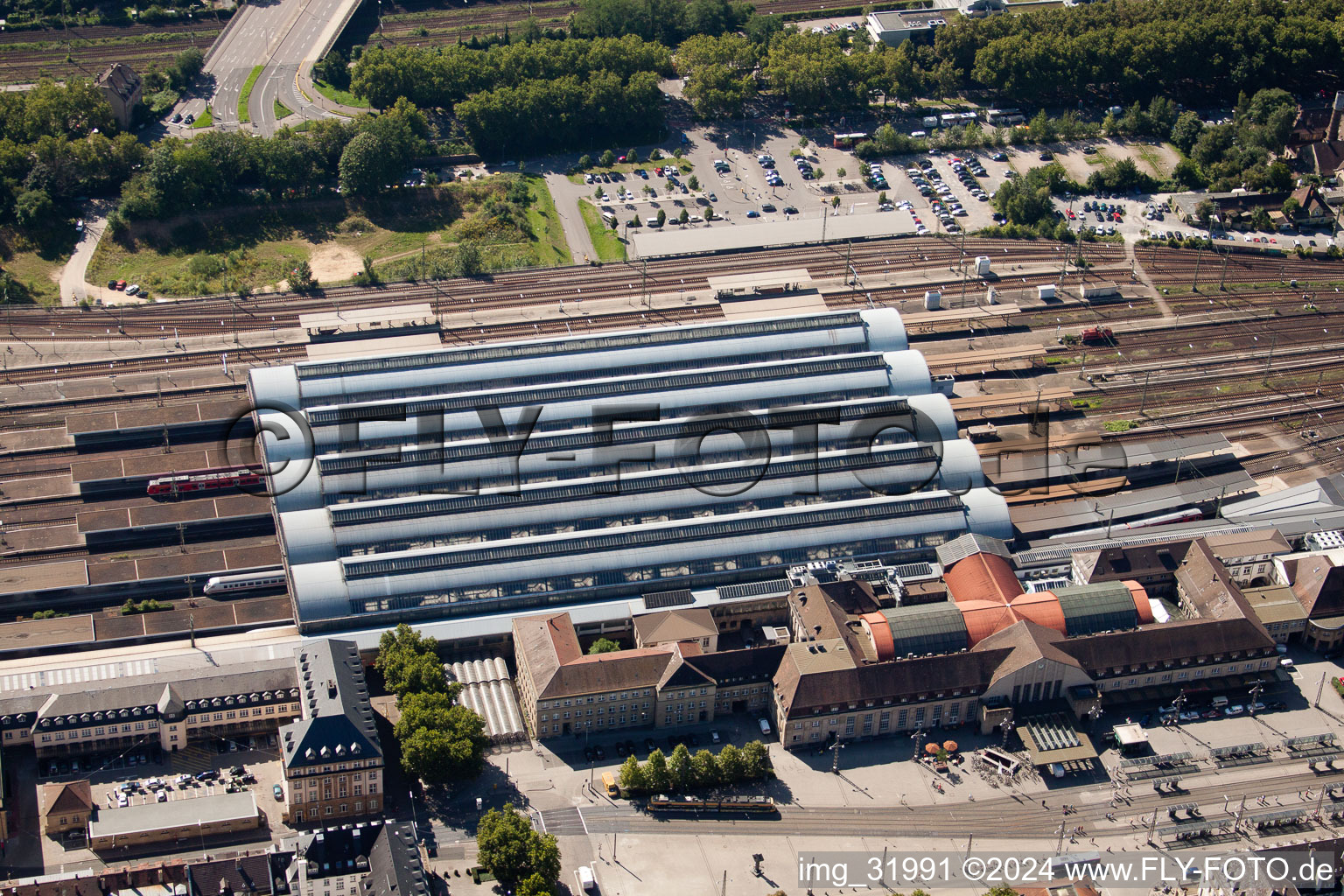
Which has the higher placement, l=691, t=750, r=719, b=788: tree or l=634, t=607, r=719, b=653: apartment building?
l=634, t=607, r=719, b=653: apartment building

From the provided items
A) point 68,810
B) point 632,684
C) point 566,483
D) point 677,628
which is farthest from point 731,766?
point 68,810

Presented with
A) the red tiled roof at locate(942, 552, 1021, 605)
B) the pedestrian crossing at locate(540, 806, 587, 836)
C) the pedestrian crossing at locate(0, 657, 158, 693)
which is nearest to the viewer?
the pedestrian crossing at locate(540, 806, 587, 836)

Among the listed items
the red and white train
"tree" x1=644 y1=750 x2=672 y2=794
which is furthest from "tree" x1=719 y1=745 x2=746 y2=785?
the red and white train

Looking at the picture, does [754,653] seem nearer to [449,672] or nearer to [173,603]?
[449,672]

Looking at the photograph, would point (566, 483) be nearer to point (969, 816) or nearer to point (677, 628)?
point (677, 628)

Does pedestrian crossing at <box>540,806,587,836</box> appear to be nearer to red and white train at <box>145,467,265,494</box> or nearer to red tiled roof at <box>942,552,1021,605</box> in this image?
red tiled roof at <box>942,552,1021,605</box>

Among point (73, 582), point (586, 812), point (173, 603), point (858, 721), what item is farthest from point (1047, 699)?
point (73, 582)

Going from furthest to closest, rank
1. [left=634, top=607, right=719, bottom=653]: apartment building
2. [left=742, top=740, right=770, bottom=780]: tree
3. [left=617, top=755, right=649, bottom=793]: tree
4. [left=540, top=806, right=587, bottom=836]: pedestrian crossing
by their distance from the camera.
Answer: [left=634, top=607, right=719, bottom=653]: apartment building → [left=742, top=740, right=770, bottom=780]: tree → [left=617, top=755, right=649, bottom=793]: tree → [left=540, top=806, right=587, bottom=836]: pedestrian crossing

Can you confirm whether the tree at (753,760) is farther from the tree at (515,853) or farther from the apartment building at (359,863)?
the apartment building at (359,863)
